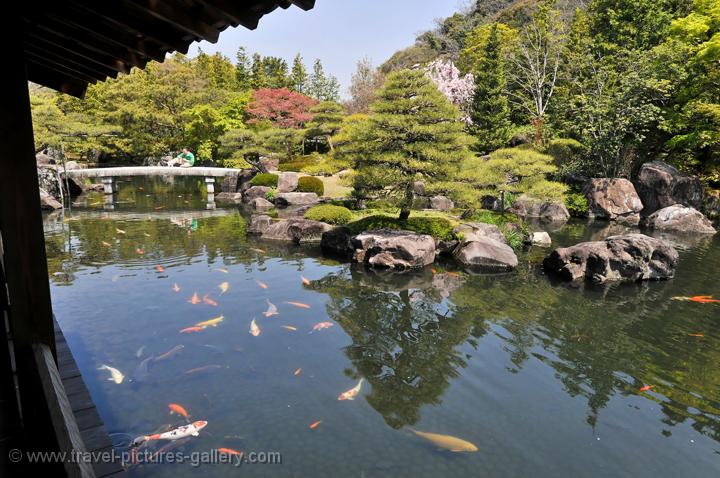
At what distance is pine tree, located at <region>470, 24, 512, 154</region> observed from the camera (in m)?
29.0

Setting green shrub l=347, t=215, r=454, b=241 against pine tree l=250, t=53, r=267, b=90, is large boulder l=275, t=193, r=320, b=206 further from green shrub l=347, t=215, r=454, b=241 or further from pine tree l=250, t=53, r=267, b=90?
pine tree l=250, t=53, r=267, b=90

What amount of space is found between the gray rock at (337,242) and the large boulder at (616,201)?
50.3 ft

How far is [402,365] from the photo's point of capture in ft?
23.6

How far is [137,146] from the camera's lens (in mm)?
33312

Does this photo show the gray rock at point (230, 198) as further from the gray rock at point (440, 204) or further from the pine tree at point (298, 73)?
the pine tree at point (298, 73)

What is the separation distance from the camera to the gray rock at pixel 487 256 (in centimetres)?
1295

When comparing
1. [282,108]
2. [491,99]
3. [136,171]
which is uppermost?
[491,99]

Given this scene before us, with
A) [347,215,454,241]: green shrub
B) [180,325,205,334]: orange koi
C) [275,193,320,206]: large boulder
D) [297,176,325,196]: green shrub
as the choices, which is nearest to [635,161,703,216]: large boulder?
[347,215,454,241]: green shrub

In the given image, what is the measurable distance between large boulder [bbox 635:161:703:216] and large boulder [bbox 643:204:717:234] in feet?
3.43

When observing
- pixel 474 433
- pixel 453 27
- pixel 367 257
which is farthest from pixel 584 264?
pixel 453 27

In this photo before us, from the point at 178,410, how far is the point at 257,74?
50.9m

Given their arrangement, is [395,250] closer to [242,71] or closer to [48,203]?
[48,203]

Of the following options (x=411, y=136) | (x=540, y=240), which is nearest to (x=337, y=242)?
(x=411, y=136)

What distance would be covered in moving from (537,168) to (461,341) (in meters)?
11.5
